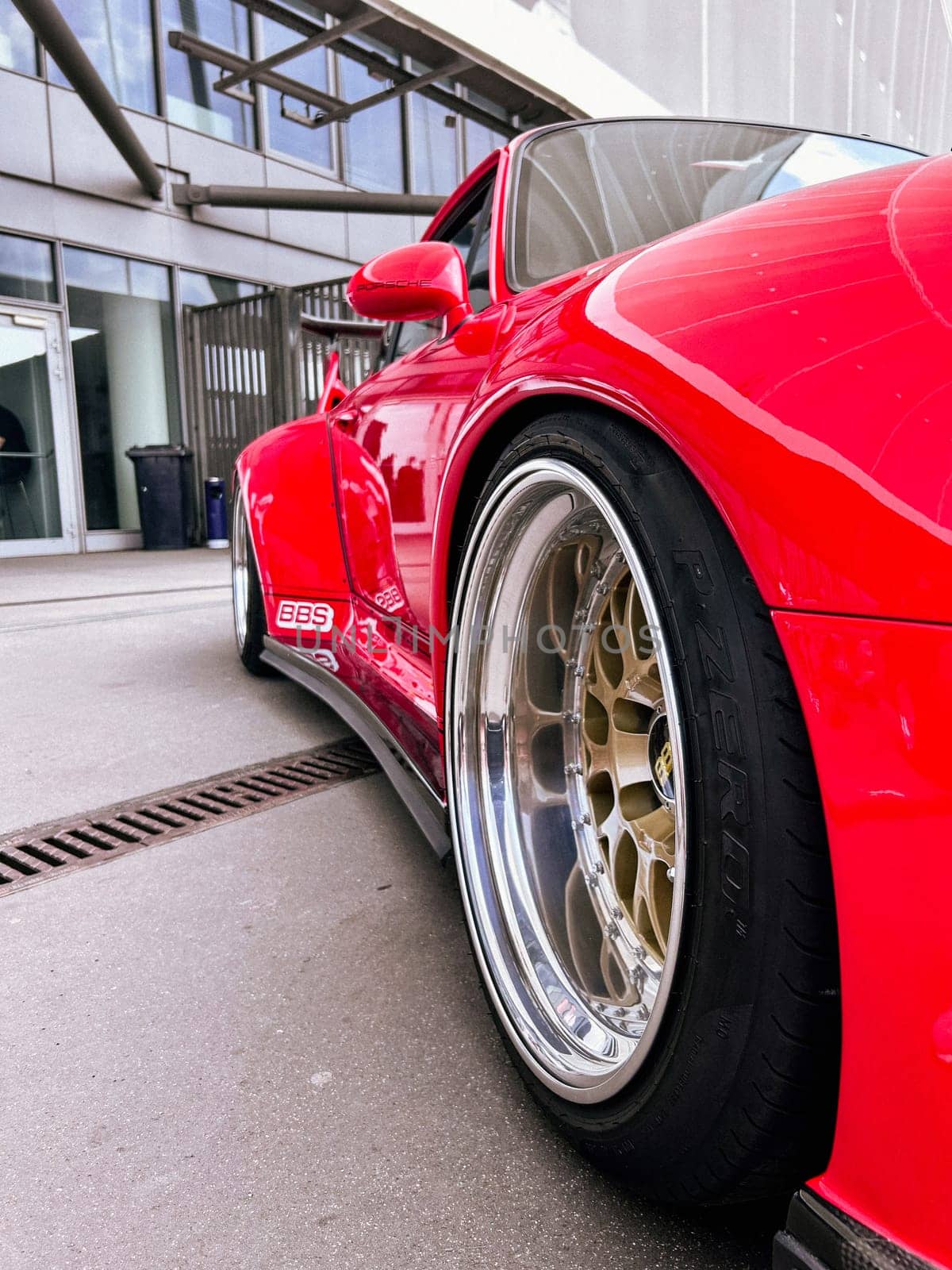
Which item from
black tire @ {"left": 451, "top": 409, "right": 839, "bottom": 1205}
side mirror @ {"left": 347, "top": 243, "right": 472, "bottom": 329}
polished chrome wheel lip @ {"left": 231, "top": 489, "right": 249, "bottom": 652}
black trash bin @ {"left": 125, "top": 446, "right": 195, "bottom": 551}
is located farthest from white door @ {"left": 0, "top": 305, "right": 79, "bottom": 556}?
black tire @ {"left": 451, "top": 409, "right": 839, "bottom": 1205}

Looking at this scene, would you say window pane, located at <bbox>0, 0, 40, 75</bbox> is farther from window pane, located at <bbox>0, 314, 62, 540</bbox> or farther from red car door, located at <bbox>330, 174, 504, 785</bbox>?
red car door, located at <bbox>330, 174, 504, 785</bbox>

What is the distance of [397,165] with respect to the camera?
1218 cm

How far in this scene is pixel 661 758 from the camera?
1012 millimetres

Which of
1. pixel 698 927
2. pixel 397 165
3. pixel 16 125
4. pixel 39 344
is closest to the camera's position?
pixel 698 927

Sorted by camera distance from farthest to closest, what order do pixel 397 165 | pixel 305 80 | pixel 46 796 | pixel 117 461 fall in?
pixel 397 165 < pixel 305 80 < pixel 117 461 < pixel 46 796

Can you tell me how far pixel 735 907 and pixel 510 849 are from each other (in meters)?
0.55

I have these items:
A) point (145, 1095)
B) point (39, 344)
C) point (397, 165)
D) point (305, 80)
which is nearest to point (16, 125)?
point (39, 344)

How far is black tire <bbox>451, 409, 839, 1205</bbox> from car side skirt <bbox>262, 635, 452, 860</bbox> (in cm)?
68

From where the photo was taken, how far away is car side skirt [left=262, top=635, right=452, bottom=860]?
1.44 metres

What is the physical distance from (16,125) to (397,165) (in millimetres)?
5070

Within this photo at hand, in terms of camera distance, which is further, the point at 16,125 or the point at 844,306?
the point at 16,125

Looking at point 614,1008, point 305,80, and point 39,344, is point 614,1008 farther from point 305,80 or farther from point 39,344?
point 305,80

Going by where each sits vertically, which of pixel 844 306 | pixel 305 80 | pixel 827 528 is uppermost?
pixel 305 80

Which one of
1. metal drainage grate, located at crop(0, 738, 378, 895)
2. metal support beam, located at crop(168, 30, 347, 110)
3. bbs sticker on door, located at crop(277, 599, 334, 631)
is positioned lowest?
metal drainage grate, located at crop(0, 738, 378, 895)
